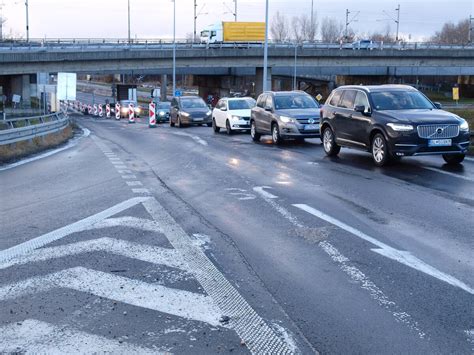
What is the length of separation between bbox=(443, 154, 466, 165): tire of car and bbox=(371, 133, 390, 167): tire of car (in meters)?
1.51

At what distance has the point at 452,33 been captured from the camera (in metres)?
160

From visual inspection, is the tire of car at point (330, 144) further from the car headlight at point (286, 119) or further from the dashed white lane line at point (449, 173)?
the car headlight at point (286, 119)

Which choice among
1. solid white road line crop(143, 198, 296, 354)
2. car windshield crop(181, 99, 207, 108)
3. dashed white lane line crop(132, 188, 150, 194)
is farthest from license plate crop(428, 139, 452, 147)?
car windshield crop(181, 99, 207, 108)

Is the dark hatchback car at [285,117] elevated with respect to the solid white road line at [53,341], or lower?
elevated

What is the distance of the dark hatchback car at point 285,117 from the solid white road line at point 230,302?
1352cm

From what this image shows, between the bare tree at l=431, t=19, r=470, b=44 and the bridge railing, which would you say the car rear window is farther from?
the bare tree at l=431, t=19, r=470, b=44

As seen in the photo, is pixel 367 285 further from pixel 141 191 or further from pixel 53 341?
pixel 141 191

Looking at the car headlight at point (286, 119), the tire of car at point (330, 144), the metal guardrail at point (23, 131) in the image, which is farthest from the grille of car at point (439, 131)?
the metal guardrail at point (23, 131)

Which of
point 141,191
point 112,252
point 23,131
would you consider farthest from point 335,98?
point 112,252

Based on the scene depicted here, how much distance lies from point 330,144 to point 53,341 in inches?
532

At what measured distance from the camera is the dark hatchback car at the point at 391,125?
14188 millimetres

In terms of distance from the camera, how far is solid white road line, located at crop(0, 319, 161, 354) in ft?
15.2

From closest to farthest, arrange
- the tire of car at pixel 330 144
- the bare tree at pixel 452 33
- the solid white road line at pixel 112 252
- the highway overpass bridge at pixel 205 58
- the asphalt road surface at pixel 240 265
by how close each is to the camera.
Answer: the asphalt road surface at pixel 240 265, the solid white road line at pixel 112 252, the tire of car at pixel 330 144, the highway overpass bridge at pixel 205 58, the bare tree at pixel 452 33

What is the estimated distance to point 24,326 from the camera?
201 inches
